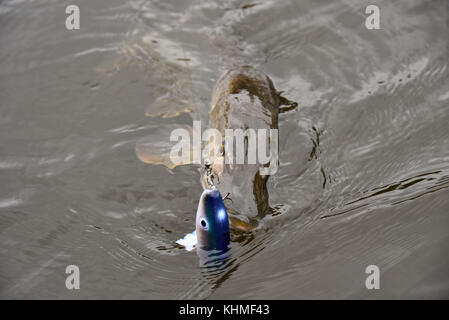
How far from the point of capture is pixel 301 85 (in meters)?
5.47

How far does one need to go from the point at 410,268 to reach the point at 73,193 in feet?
8.35

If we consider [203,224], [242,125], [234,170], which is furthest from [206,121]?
[203,224]

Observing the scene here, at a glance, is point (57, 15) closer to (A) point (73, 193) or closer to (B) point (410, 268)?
(A) point (73, 193)

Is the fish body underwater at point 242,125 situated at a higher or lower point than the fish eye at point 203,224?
higher

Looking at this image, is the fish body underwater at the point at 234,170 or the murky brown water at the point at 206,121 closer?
the fish body underwater at the point at 234,170

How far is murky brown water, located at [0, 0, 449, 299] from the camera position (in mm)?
3523

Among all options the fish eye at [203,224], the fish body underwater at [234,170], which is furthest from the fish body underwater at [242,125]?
the fish eye at [203,224]

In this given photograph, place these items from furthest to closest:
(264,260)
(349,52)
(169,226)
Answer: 1. (349,52)
2. (169,226)
3. (264,260)

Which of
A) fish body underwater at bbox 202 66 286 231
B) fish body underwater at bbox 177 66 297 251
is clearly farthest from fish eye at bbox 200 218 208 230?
fish body underwater at bbox 202 66 286 231

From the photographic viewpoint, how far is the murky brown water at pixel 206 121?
3.52 m

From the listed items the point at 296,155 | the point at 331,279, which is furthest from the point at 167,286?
the point at 296,155

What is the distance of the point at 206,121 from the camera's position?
16.9 ft

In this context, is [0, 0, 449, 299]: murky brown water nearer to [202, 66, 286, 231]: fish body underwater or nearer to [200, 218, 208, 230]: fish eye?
[202, 66, 286, 231]: fish body underwater

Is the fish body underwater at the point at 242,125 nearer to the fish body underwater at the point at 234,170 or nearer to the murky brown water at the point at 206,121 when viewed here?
the fish body underwater at the point at 234,170
